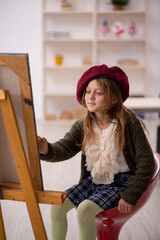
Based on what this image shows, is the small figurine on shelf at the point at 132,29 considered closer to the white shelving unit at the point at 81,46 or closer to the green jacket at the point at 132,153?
the white shelving unit at the point at 81,46

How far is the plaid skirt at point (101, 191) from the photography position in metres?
1.18

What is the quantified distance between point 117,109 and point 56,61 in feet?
14.8

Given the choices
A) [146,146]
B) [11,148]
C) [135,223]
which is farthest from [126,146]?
[135,223]

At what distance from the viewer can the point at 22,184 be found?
3.24 feet

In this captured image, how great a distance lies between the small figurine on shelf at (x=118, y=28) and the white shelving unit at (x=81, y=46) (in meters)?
0.12

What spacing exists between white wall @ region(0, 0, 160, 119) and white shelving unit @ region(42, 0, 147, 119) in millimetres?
148

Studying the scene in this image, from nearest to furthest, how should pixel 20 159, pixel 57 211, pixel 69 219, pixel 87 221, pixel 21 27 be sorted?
1. pixel 20 159
2. pixel 87 221
3. pixel 57 211
4. pixel 69 219
5. pixel 21 27

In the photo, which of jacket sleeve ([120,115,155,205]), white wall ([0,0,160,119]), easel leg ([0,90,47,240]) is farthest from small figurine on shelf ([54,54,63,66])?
easel leg ([0,90,47,240])

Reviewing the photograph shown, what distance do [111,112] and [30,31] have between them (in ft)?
15.9

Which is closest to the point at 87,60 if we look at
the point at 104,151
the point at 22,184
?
the point at 104,151

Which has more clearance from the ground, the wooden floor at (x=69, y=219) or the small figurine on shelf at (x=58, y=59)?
the small figurine on shelf at (x=58, y=59)

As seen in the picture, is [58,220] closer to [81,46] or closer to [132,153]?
[132,153]

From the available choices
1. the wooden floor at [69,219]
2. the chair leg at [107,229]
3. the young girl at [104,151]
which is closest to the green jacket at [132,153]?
the young girl at [104,151]

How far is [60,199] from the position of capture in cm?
101
